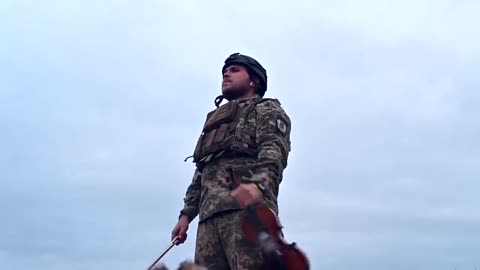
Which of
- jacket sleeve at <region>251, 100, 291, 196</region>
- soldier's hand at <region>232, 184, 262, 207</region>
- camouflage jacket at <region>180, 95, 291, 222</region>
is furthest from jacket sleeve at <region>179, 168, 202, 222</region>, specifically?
soldier's hand at <region>232, 184, 262, 207</region>

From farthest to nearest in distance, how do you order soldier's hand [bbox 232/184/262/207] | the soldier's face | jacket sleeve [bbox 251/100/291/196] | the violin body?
the soldier's face < jacket sleeve [bbox 251/100/291/196] < soldier's hand [bbox 232/184/262/207] < the violin body

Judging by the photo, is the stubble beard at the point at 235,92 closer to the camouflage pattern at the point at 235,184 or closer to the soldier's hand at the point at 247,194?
the camouflage pattern at the point at 235,184

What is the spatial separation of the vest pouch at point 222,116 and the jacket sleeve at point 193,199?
429mm

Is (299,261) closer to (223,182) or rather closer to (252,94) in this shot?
(223,182)

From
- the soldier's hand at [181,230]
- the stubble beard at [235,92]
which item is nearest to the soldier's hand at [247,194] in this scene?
the soldier's hand at [181,230]

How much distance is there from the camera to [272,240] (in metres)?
4.96

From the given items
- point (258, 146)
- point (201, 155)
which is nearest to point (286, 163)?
point (258, 146)

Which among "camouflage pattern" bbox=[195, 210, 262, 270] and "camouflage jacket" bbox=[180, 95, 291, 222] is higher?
"camouflage jacket" bbox=[180, 95, 291, 222]

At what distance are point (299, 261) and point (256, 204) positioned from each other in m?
0.53

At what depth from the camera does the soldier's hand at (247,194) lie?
5133mm

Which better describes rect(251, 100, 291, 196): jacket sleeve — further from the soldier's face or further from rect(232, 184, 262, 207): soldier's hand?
the soldier's face

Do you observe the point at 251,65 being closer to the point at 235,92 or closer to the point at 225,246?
the point at 235,92

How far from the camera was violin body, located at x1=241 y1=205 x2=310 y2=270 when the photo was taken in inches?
188

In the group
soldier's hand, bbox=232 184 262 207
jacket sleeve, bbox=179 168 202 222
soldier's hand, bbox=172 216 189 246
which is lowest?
soldier's hand, bbox=232 184 262 207
